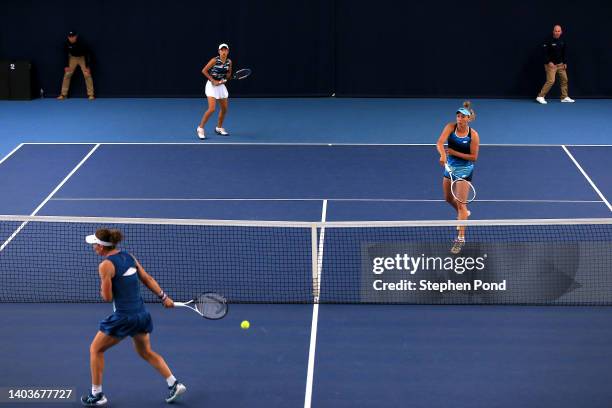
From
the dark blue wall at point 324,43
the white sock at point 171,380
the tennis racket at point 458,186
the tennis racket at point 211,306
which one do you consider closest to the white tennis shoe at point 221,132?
the dark blue wall at point 324,43

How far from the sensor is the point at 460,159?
12.8m

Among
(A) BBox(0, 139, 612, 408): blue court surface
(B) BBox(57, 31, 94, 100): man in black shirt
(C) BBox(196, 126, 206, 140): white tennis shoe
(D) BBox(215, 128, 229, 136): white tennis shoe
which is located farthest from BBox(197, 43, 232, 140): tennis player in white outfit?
(B) BBox(57, 31, 94, 100): man in black shirt

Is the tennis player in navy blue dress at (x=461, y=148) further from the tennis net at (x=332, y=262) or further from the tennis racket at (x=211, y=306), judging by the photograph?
the tennis racket at (x=211, y=306)

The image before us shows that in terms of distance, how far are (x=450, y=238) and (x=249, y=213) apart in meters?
3.21

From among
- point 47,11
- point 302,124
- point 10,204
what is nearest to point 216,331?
point 10,204

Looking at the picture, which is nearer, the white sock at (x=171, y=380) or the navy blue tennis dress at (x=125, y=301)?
the navy blue tennis dress at (x=125, y=301)

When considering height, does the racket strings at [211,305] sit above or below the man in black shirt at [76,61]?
below

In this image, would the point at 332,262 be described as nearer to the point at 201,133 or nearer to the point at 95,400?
the point at 95,400

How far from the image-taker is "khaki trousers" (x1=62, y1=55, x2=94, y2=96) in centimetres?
2327

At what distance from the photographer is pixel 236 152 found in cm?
1859

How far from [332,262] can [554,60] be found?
11.8 metres

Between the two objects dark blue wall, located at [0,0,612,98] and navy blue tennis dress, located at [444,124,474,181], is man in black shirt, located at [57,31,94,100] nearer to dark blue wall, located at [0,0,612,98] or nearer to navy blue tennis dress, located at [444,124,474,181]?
dark blue wall, located at [0,0,612,98]

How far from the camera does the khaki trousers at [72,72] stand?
76.3 feet

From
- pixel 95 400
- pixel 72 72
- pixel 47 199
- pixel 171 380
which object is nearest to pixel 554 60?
pixel 72 72
